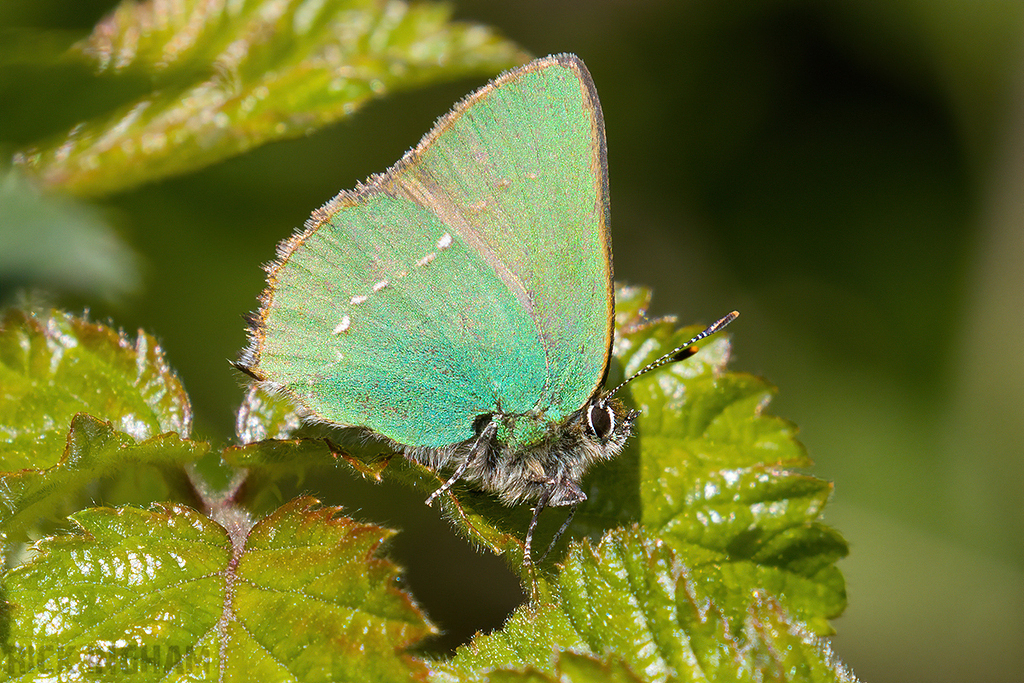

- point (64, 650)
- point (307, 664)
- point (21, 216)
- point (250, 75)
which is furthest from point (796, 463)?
point (250, 75)

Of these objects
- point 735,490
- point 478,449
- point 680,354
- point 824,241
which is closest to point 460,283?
point 478,449

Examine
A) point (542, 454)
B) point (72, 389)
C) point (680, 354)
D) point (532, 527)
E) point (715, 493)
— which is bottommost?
point (72, 389)

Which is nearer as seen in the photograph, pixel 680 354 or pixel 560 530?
pixel 560 530

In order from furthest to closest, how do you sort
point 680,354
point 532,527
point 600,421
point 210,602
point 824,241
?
point 824,241 → point 680,354 → point 600,421 → point 532,527 → point 210,602

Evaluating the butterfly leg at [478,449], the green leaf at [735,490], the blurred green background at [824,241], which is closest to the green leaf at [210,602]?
the butterfly leg at [478,449]

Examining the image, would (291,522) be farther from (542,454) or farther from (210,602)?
(542,454)

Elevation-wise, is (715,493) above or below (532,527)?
above

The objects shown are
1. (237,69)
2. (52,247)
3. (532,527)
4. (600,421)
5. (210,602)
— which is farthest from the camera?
(237,69)
